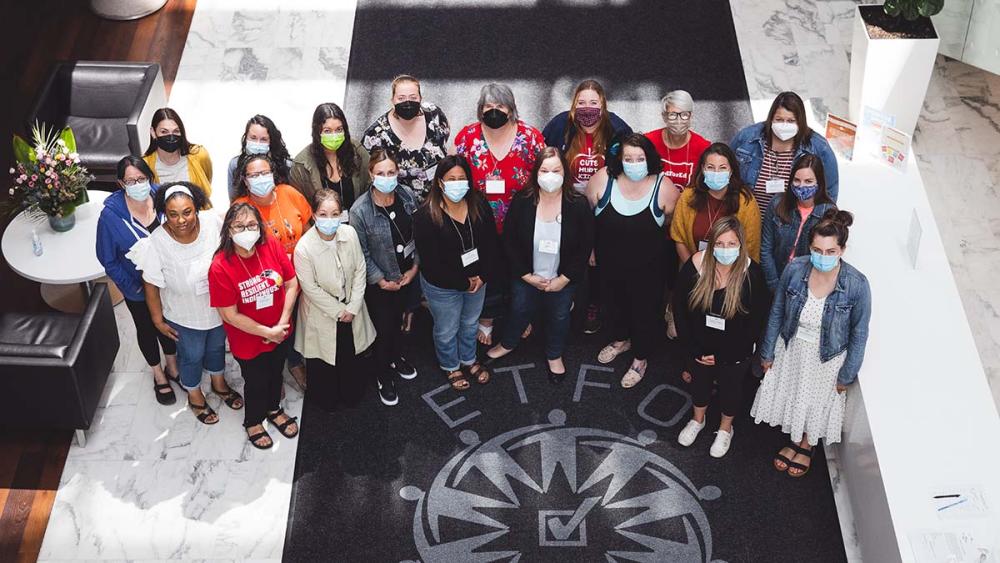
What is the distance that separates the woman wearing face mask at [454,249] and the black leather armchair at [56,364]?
1858 millimetres

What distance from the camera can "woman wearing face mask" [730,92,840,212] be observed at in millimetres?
6285

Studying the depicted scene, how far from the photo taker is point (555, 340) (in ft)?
22.2

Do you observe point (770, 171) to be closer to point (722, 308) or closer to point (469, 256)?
point (722, 308)

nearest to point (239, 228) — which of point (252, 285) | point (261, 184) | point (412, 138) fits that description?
point (252, 285)

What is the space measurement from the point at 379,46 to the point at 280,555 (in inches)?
189

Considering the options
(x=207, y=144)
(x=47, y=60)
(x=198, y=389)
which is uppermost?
(x=47, y=60)

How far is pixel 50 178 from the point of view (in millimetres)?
6875

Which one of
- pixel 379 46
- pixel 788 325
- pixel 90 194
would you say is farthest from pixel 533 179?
pixel 379 46

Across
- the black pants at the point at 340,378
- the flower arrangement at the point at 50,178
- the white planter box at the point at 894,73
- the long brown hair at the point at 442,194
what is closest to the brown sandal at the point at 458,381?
the black pants at the point at 340,378

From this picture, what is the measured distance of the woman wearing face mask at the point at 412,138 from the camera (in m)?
6.47

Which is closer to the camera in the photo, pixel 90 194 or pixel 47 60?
pixel 90 194

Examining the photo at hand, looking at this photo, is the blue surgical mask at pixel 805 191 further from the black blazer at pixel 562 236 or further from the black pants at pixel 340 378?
the black pants at pixel 340 378

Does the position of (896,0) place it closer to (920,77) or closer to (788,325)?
(920,77)

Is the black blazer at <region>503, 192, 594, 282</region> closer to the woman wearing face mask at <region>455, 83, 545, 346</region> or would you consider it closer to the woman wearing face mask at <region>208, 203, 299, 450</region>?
the woman wearing face mask at <region>455, 83, 545, 346</region>
